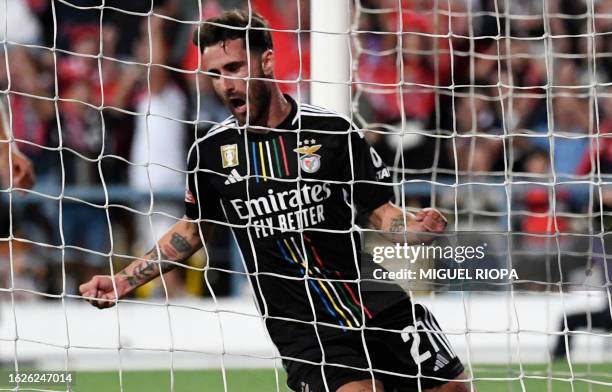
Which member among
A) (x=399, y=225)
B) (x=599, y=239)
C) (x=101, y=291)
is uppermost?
(x=399, y=225)

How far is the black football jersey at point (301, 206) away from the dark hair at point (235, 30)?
0.94 feet

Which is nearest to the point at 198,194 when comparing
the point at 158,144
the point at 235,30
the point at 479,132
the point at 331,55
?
the point at 235,30

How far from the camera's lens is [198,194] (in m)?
4.47

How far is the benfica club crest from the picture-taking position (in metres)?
4.33

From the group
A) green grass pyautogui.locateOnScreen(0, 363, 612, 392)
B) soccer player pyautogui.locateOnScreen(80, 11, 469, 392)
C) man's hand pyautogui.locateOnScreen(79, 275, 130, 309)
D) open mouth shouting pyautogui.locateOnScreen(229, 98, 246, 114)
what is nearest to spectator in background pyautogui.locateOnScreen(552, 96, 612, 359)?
green grass pyautogui.locateOnScreen(0, 363, 612, 392)

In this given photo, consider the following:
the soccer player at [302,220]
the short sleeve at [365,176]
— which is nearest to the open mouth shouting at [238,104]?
the soccer player at [302,220]

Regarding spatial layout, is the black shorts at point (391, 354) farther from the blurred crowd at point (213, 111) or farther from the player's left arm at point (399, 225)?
the blurred crowd at point (213, 111)

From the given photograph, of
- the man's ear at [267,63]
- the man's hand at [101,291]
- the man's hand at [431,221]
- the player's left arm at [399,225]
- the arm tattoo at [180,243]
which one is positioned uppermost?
the man's ear at [267,63]

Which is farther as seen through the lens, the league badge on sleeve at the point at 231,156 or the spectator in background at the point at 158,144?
the spectator in background at the point at 158,144

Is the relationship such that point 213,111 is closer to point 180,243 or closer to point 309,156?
point 180,243

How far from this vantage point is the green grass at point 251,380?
679cm

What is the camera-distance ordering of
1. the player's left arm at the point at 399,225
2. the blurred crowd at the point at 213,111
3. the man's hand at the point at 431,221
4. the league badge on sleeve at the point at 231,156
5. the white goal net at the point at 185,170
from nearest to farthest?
the man's hand at the point at 431,221 < the player's left arm at the point at 399,225 < the league badge on sleeve at the point at 231,156 < the white goal net at the point at 185,170 < the blurred crowd at the point at 213,111

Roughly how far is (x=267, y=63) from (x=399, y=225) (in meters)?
0.77

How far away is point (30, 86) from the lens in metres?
8.67
